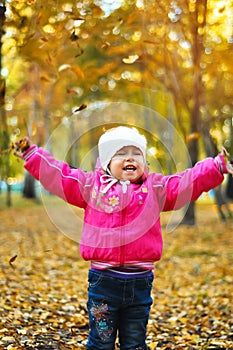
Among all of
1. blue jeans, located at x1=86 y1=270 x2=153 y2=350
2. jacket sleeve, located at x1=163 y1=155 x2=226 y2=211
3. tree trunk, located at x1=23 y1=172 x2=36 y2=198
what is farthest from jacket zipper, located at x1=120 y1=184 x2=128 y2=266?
tree trunk, located at x1=23 y1=172 x2=36 y2=198

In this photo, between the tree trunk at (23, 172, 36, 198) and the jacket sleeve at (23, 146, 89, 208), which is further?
the tree trunk at (23, 172, 36, 198)

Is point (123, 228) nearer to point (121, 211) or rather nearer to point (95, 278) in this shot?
point (121, 211)

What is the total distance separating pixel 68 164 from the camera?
324 centimetres

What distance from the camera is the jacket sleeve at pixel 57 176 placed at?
10.2 feet

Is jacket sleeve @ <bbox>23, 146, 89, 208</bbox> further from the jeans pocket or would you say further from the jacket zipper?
the jeans pocket

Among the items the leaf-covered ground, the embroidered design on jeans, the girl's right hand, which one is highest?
the girl's right hand

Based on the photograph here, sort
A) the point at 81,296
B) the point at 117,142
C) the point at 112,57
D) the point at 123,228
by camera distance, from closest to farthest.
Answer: the point at 123,228 < the point at 117,142 < the point at 81,296 < the point at 112,57

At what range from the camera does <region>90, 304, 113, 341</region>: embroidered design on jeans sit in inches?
118

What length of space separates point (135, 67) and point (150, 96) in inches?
164

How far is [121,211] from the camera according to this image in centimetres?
299

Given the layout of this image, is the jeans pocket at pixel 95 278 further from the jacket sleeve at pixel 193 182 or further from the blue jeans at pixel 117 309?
the jacket sleeve at pixel 193 182

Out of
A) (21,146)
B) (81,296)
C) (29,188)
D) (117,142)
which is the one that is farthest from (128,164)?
(29,188)

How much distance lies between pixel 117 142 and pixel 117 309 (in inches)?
37.1

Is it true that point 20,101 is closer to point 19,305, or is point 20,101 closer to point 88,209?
point 19,305
